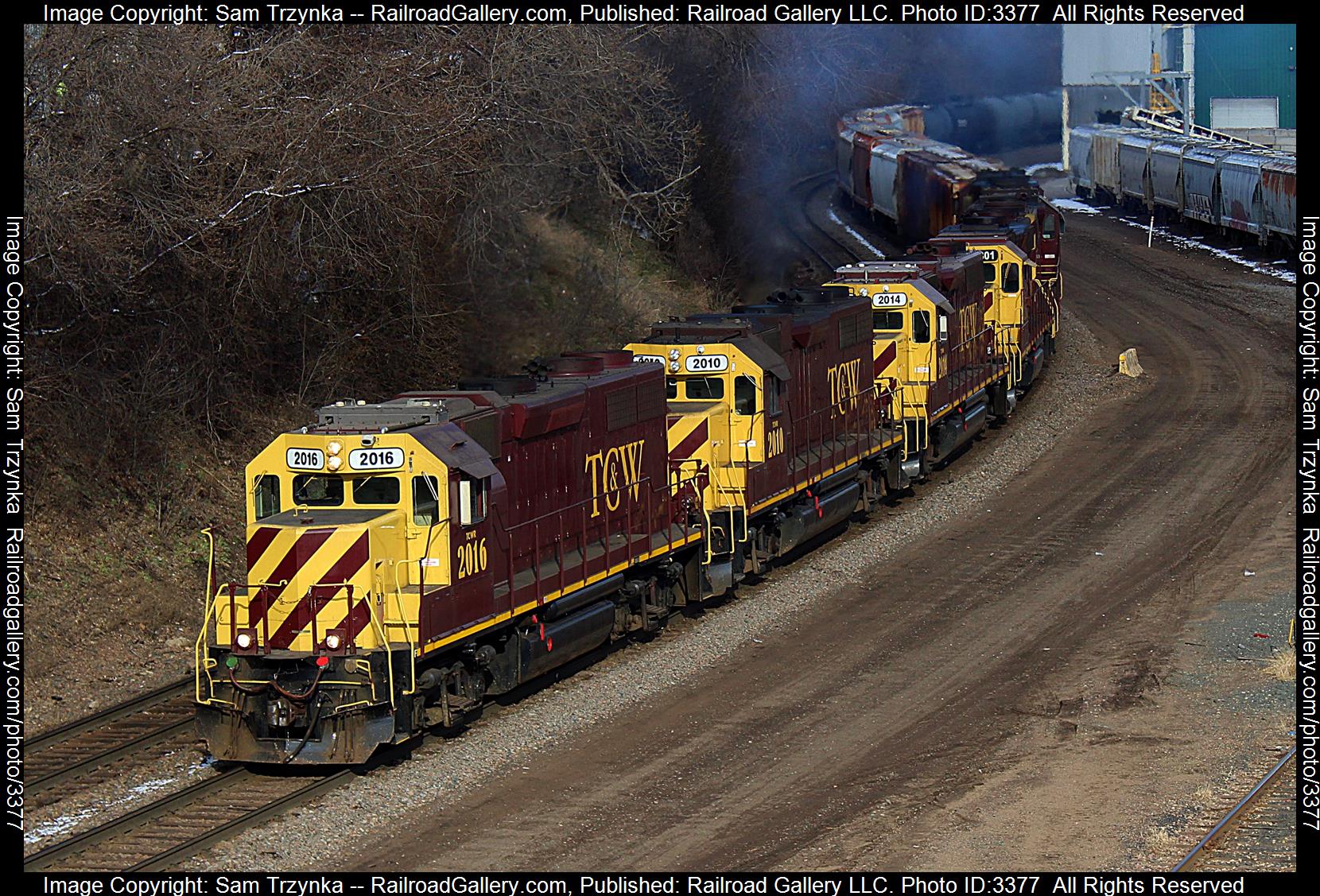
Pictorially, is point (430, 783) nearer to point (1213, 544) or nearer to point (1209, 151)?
point (1213, 544)

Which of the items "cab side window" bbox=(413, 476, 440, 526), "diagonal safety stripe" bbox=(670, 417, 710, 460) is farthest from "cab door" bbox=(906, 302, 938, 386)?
"cab side window" bbox=(413, 476, 440, 526)

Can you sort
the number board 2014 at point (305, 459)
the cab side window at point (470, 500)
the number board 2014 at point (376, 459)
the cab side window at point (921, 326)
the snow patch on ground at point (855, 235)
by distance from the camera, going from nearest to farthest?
the number board 2014 at point (376, 459) < the number board 2014 at point (305, 459) < the cab side window at point (470, 500) < the cab side window at point (921, 326) < the snow patch on ground at point (855, 235)

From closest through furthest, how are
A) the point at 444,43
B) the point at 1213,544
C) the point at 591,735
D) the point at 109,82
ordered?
the point at 591,735, the point at 109,82, the point at 1213,544, the point at 444,43

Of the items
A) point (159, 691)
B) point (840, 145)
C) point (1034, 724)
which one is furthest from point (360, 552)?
point (840, 145)

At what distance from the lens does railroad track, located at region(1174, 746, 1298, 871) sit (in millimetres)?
12469

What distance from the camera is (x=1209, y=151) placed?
2078 inches

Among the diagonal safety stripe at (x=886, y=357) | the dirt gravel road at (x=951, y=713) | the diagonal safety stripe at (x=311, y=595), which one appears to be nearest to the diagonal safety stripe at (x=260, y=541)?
the diagonal safety stripe at (x=311, y=595)

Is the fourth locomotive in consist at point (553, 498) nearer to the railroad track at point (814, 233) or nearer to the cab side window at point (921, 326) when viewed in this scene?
the cab side window at point (921, 326)

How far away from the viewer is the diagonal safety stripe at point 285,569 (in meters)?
14.5

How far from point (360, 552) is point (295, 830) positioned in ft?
8.14

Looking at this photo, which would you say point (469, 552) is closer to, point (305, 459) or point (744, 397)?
point (305, 459)

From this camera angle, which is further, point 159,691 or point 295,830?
point 159,691

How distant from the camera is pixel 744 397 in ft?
69.6

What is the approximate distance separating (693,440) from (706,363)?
1.07 metres
